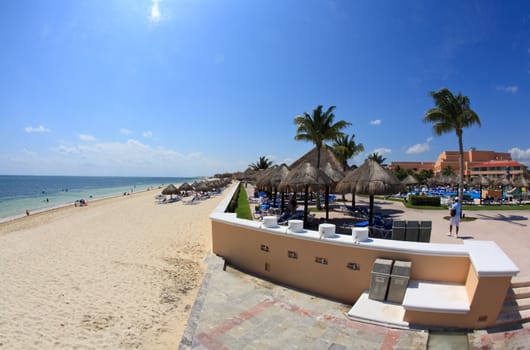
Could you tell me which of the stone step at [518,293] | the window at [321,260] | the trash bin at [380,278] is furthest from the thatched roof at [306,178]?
the stone step at [518,293]

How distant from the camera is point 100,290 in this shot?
648cm

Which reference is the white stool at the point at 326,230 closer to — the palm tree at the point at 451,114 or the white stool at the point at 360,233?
the white stool at the point at 360,233

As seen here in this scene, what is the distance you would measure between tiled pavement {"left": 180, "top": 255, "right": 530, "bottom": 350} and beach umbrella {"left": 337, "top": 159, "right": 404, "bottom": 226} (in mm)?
4322

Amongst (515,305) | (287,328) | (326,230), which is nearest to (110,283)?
(287,328)

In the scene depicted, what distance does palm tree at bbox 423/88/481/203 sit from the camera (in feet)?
42.2

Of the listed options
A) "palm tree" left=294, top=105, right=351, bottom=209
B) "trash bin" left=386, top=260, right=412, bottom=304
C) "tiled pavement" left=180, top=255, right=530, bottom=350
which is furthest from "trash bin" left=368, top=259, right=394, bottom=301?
"palm tree" left=294, top=105, right=351, bottom=209

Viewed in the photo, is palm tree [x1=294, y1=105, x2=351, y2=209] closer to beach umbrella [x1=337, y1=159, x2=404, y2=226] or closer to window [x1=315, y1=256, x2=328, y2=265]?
beach umbrella [x1=337, y1=159, x2=404, y2=226]

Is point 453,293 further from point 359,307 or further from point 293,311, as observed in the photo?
point 293,311

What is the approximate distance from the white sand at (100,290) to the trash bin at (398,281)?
3929mm

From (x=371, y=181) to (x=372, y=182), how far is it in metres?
0.05

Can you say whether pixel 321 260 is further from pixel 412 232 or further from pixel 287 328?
pixel 412 232

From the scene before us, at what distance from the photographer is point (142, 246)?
1045cm

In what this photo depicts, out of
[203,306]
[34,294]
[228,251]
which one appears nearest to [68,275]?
[34,294]

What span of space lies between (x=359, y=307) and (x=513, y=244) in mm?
6406
